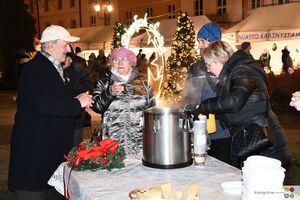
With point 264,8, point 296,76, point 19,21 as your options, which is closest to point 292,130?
point 296,76

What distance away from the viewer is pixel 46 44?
3240 mm

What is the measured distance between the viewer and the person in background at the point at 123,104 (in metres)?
3.79

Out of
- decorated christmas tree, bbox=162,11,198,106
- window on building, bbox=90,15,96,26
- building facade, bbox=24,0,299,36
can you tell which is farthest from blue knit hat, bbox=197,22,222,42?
window on building, bbox=90,15,96,26

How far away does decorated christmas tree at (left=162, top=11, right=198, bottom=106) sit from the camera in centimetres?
1208

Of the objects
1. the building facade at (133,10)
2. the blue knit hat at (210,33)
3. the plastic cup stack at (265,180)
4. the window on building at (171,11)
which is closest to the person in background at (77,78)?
the blue knit hat at (210,33)

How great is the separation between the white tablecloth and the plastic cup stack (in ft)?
1.09

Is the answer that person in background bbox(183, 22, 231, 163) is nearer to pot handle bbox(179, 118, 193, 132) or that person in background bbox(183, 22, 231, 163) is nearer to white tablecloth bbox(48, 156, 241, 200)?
white tablecloth bbox(48, 156, 241, 200)

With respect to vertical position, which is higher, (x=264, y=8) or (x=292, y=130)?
(x=264, y=8)

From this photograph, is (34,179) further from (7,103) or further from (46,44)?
(7,103)

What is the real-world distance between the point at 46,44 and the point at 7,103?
14119 mm

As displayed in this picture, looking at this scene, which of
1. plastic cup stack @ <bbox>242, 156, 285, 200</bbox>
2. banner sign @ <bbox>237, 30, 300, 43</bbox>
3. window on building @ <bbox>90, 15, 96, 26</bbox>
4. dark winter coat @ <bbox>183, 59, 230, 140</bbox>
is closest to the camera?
plastic cup stack @ <bbox>242, 156, 285, 200</bbox>

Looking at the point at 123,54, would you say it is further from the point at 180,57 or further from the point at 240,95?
the point at 180,57

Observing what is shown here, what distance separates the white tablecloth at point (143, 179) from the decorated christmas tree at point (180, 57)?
29.6 ft

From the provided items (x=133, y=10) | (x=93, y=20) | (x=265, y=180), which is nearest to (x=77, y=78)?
(x=265, y=180)
